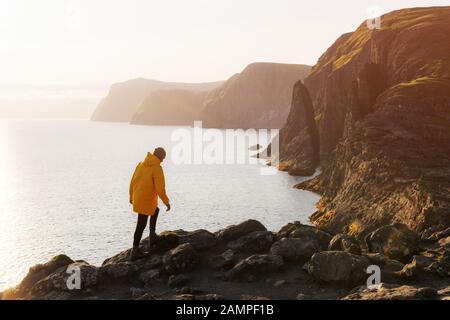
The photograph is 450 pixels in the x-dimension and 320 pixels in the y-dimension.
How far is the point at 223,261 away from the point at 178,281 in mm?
1949

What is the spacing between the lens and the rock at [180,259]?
1535cm

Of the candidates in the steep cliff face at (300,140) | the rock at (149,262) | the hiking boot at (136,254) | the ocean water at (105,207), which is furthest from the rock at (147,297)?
the steep cliff face at (300,140)

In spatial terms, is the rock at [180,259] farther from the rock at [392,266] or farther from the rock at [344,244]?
the rock at [392,266]

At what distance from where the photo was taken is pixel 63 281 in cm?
1449

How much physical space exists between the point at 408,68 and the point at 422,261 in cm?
4534

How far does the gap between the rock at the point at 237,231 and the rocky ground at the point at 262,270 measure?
173mm

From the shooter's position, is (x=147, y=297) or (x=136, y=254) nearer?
(x=147, y=297)

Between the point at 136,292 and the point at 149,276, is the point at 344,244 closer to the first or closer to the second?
the point at 149,276

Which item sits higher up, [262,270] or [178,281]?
[262,270]

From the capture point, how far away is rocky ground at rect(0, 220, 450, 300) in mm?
13523

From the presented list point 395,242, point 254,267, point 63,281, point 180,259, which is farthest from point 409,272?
point 63,281

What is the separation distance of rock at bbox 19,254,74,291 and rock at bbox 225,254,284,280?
19.8 feet

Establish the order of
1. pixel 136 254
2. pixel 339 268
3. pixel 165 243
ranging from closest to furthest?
pixel 339 268 → pixel 136 254 → pixel 165 243
